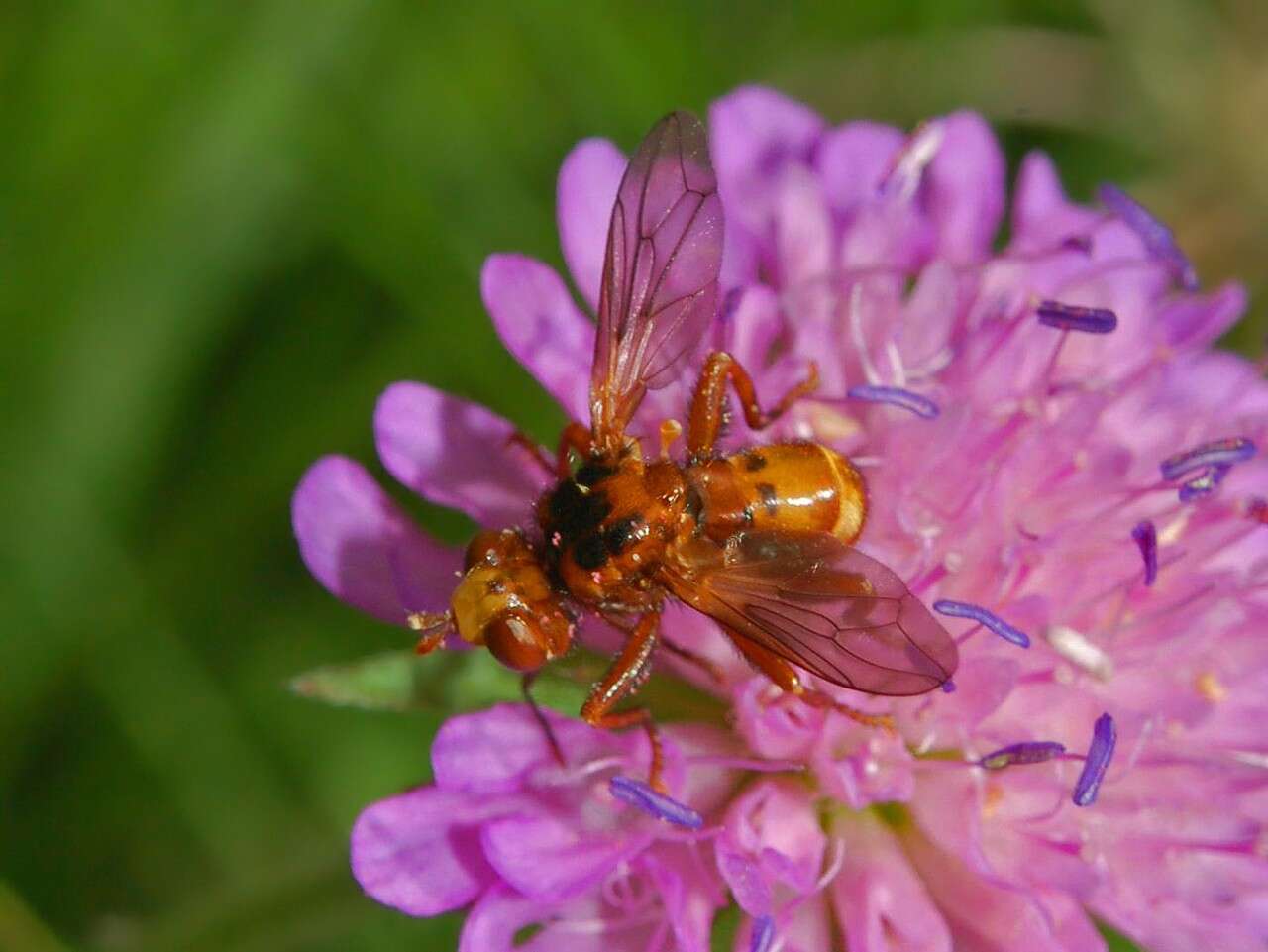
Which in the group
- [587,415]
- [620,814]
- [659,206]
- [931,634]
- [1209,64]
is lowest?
[1209,64]

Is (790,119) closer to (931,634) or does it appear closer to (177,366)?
(931,634)

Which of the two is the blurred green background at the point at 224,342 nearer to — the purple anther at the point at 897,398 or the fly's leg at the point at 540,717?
the fly's leg at the point at 540,717

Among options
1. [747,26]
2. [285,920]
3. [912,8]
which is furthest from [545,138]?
[285,920]

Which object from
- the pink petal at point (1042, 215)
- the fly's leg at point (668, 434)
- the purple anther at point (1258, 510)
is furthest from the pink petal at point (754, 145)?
the purple anther at point (1258, 510)

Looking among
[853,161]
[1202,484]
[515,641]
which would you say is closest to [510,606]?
[515,641]

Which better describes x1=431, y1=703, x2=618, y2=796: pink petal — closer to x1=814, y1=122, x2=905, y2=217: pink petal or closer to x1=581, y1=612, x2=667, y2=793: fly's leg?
x1=581, y1=612, x2=667, y2=793: fly's leg

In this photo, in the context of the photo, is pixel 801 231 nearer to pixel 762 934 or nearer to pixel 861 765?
pixel 861 765
